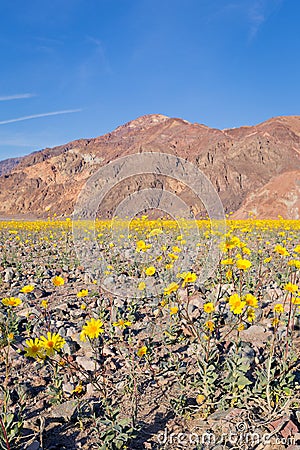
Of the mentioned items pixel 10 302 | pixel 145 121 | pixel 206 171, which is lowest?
pixel 10 302

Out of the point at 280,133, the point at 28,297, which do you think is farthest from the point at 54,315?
the point at 280,133

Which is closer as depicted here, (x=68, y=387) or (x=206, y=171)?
(x=68, y=387)

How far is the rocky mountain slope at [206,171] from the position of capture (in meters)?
33.5

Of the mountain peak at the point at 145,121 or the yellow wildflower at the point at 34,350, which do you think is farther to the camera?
the mountain peak at the point at 145,121

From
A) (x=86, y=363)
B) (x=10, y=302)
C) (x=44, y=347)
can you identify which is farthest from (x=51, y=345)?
(x=86, y=363)
